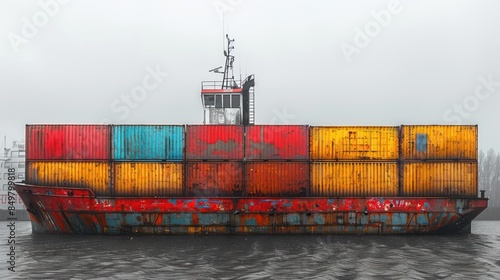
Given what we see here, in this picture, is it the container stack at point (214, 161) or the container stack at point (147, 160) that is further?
the container stack at point (214, 161)

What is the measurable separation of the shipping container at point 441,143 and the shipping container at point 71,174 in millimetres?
16939

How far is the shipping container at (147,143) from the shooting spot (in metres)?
26.6

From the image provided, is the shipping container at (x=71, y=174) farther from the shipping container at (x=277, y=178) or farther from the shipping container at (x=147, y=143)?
the shipping container at (x=277, y=178)

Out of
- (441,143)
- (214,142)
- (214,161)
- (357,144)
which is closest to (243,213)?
(214,161)

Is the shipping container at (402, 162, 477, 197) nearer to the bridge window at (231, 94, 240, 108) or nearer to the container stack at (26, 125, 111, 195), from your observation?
the bridge window at (231, 94, 240, 108)

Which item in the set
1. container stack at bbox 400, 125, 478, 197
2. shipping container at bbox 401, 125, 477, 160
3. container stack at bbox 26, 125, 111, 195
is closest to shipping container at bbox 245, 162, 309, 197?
container stack at bbox 400, 125, 478, 197

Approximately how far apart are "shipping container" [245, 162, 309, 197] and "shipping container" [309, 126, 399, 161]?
4.03 feet

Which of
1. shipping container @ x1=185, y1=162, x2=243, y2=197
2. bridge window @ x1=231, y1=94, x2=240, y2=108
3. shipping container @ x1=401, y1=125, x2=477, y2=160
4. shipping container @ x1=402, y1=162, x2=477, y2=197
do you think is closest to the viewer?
shipping container @ x1=185, y1=162, x2=243, y2=197

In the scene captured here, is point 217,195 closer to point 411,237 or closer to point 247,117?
point 247,117

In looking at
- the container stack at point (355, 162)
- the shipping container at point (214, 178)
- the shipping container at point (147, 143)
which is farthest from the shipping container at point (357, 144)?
the shipping container at point (147, 143)

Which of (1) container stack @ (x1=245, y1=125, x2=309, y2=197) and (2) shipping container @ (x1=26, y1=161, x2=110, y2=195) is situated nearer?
(2) shipping container @ (x1=26, y1=161, x2=110, y2=195)

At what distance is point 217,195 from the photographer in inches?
1050

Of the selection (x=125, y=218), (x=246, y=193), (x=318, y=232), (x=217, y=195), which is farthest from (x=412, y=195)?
(x=125, y=218)

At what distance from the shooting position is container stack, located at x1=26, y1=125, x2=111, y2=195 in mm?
26422
